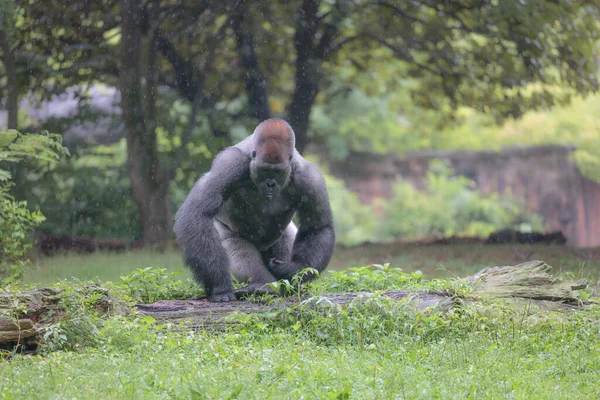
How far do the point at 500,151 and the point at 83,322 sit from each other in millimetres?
14453

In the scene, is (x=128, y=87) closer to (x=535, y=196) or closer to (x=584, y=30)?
(x=584, y=30)

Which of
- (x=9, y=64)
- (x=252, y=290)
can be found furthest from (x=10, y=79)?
(x=252, y=290)

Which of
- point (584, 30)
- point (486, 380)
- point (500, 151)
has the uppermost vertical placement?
point (584, 30)

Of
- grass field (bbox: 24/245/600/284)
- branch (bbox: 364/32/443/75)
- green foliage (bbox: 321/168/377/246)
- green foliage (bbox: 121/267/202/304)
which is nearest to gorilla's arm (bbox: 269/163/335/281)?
green foliage (bbox: 121/267/202/304)

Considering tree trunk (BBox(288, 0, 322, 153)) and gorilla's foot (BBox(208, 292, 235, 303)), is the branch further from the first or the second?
gorilla's foot (BBox(208, 292, 235, 303))

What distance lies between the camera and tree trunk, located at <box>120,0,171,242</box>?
415 inches

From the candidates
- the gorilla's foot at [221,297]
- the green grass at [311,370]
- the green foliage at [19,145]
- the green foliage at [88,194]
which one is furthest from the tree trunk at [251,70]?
the green grass at [311,370]

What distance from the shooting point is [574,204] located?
51.1 feet

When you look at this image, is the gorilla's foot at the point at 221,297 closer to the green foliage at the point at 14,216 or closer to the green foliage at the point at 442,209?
the green foliage at the point at 14,216

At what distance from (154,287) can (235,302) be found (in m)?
0.83

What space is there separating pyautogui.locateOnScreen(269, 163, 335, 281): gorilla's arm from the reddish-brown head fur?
314 mm

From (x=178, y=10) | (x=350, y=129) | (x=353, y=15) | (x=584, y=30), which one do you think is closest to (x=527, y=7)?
(x=584, y=30)

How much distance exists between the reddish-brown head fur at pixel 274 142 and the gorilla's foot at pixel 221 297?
1.04 m

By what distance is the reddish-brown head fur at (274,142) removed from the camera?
5426 millimetres
